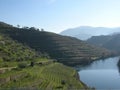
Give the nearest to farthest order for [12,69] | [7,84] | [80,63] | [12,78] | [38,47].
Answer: [7,84]
[12,78]
[12,69]
[80,63]
[38,47]

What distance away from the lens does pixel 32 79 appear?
77.6 meters

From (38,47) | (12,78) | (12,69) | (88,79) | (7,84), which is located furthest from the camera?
(38,47)

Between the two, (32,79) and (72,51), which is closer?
(32,79)

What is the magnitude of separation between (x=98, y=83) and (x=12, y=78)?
42.9 metres

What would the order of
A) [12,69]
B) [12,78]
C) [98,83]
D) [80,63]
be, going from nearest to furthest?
[12,78] < [12,69] < [98,83] < [80,63]

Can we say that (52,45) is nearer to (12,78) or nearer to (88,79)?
(88,79)

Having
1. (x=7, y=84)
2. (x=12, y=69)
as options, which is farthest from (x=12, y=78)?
(x=12, y=69)

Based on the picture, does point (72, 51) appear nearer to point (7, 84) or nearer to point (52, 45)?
point (52, 45)

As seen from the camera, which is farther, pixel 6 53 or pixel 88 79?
pixel 88 79

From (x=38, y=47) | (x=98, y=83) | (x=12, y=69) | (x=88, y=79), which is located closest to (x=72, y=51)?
(x=38, y=47)

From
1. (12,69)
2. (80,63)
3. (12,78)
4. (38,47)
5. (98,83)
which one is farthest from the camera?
(38,47)

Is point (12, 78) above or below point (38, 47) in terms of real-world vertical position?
below

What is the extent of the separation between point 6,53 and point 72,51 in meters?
86.9

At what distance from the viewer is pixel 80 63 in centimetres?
17612
